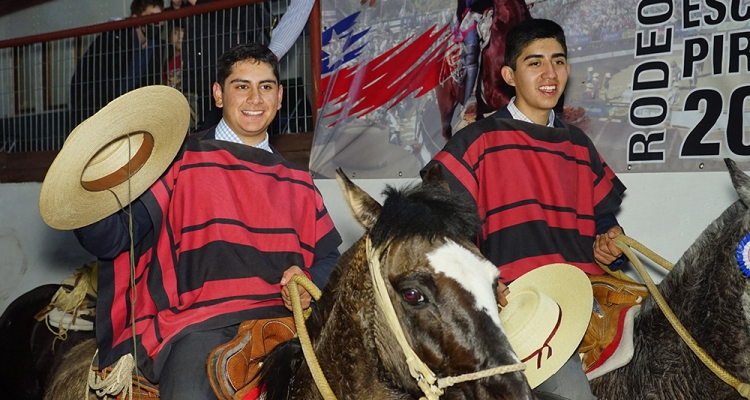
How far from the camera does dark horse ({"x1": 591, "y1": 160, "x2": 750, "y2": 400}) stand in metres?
2.41

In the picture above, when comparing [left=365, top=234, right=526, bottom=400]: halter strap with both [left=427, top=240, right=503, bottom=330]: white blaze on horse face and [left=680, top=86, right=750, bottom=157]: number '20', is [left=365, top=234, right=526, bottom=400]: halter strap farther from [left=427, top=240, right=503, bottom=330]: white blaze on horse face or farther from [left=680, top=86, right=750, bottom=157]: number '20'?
[left=680, top=86, right=750, bottom=157]: number '20'

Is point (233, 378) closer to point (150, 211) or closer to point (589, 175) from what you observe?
point (150, 211)

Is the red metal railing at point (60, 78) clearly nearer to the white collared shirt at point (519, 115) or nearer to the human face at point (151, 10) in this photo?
the human face at point (151, 10)

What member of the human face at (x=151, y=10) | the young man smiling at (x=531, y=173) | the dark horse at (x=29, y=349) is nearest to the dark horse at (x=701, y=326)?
the young man smiling at (x=531, y=173)

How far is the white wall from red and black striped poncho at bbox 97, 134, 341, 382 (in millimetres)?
2243

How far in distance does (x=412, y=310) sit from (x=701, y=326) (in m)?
1.17

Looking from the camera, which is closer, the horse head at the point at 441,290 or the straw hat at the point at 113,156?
the horse head at the point at 441,290

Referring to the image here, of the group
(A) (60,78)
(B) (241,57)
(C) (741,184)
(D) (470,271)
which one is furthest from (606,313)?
(A) (60,78)

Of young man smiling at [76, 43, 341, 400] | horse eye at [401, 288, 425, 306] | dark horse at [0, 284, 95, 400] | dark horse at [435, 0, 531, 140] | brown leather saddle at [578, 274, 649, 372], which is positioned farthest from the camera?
dark horse at [435, 0, 531, 140]

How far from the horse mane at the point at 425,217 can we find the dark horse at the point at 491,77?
277 centimetres

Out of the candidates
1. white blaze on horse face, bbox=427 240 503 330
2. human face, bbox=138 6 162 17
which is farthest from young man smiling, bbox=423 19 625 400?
human face, bbox=138 6 162 17

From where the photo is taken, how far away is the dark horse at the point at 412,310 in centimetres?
185

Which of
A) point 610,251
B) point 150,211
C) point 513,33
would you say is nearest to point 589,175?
point 610,251

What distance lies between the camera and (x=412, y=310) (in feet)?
6.34
